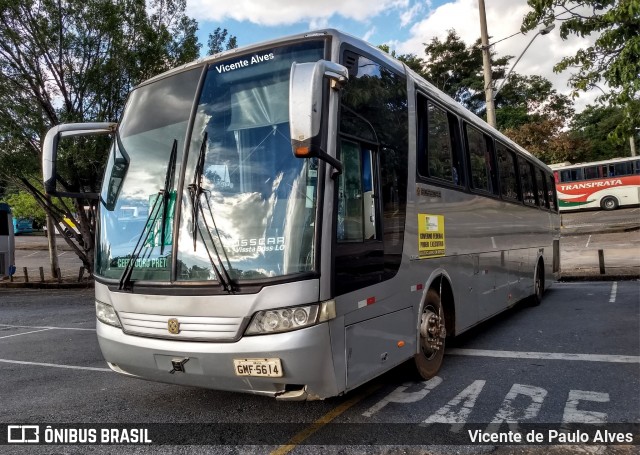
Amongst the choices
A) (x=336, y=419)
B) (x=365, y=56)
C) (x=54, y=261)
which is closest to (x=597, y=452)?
(x=336, y=419)

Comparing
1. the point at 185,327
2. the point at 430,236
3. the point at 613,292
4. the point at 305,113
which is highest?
the point at 305,113

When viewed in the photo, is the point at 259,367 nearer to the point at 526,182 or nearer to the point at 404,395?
the point at 404,395

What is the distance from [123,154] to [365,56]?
2.34 m

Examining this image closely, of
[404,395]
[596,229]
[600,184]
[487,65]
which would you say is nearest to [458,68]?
[600,184]

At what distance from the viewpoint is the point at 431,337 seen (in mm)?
5152

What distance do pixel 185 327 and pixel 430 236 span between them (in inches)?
107

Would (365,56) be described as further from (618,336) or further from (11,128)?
(11,128)

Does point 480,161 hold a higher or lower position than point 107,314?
higher

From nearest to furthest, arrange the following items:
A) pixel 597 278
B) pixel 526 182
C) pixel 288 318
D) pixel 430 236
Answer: pixel 288 318 < pixel 430 236 < pixel 526 182 < pixel 597 278

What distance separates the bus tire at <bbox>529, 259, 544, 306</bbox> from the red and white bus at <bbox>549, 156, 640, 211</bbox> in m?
26.2

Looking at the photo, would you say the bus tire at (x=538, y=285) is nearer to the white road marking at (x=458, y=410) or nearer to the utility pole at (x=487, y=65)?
the utility pole at (x=487, y=65)

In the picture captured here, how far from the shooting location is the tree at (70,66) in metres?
14.6

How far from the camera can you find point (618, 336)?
6.85 m

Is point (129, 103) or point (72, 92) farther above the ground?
point (72, 92)
